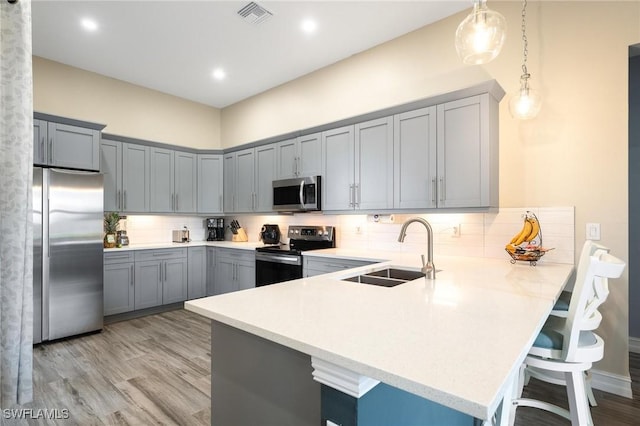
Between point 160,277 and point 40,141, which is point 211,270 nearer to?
point 160,277

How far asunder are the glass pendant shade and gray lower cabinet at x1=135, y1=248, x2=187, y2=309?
4.15 metres

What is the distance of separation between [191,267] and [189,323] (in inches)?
35.9

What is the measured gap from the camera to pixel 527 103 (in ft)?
8.09

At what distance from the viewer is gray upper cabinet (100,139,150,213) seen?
161 inches

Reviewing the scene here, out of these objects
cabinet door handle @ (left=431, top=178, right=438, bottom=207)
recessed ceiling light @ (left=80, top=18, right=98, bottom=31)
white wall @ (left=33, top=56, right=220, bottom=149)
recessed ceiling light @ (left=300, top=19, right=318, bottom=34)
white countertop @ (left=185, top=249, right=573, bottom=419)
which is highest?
recessed ceiling light @ (left=300, top=19, right=318, bottom=34)

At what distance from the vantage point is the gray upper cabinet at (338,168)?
11.5 ft

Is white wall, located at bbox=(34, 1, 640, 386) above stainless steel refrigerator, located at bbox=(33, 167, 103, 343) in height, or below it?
above

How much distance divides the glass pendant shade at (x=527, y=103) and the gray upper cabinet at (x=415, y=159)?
65 centimetres

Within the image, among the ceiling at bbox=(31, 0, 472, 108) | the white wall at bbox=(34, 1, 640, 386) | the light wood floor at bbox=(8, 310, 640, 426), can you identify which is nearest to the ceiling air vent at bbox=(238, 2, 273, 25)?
the ceiling at bbox=(31, 0, 472, 108)

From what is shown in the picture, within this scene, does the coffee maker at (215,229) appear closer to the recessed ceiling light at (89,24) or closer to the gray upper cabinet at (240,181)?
the gray upper cabinet at (240,181)

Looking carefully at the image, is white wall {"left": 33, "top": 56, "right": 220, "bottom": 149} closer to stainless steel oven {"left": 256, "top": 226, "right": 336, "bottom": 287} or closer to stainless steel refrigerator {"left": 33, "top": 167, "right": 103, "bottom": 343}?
stainless steel refrigerator {"left": 33, "top": 167, "right": 103, "bottom": 343}

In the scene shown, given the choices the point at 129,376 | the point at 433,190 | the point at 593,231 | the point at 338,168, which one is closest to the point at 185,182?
the point at 338,168

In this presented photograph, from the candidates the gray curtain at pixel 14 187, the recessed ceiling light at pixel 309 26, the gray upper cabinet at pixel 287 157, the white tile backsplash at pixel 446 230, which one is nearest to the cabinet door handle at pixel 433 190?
the white tile backsplash at pixel 446 230

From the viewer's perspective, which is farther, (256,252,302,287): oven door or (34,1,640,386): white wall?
(256,252,302,287): oven door
